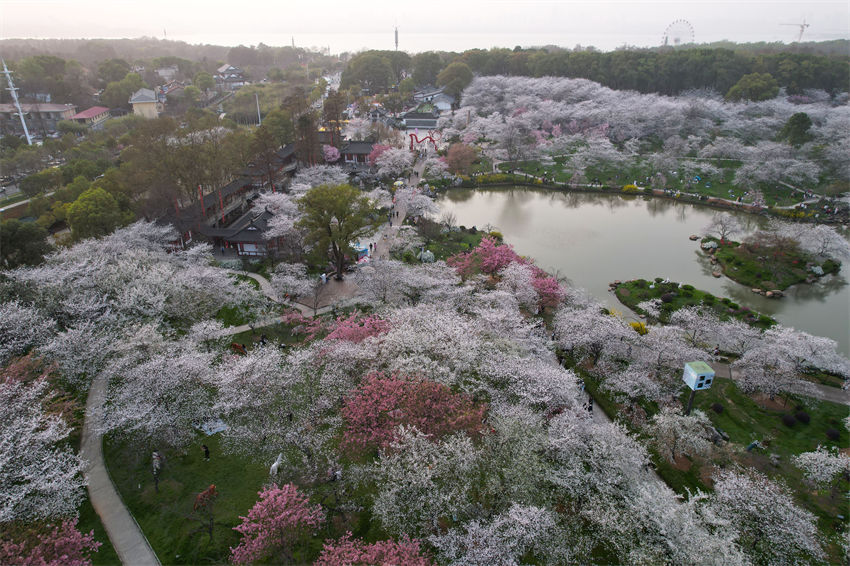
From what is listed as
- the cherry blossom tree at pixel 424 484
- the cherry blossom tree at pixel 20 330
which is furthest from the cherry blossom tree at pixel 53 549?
the cherry blossom tree at pixel 20 330

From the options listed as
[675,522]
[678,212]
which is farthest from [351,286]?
→ [678,212]

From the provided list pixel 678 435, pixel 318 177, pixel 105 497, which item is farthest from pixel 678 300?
pixel 318 177

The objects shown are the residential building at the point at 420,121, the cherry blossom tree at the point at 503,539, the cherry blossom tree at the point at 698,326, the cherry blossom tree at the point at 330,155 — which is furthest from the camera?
the residential building at the point at 420,121

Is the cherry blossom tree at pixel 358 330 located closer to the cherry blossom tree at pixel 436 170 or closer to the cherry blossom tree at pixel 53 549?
the cherry blossom tree at pixel 53 549

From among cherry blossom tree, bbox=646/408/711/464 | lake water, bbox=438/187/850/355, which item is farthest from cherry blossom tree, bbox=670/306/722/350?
cherry blossom tree, bbox=646/408/711/464

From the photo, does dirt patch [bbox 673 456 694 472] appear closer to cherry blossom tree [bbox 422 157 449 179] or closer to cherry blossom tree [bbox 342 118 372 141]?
cherry blossom tree [bbox 422 157 449 179]

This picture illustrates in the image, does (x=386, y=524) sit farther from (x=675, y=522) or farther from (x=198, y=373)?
(x=198, y=373)

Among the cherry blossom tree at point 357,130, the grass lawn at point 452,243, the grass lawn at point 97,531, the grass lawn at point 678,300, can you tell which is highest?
the cherry blossom tree at point 357,130
